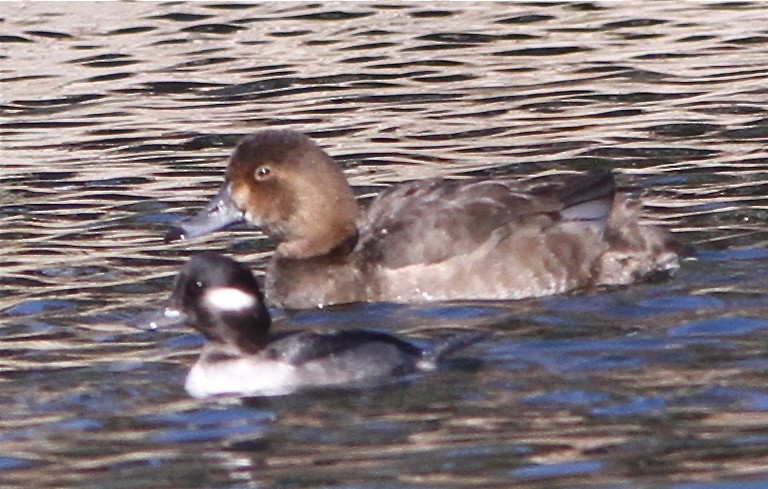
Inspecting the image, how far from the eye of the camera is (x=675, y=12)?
59.4ft

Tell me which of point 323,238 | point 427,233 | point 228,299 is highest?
point 228,299

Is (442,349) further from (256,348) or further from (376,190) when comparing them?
(376,190)

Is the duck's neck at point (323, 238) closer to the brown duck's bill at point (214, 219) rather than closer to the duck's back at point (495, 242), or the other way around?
the duck's back at point (495, 242)

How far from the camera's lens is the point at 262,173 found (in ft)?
35.4

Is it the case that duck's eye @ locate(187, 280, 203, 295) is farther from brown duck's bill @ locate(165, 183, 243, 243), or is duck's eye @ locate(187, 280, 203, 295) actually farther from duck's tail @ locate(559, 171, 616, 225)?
duck's tail @ locate(559, 171, 616, 225)

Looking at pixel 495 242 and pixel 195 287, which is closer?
pixel 195 287

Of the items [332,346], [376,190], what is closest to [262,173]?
[376,190]

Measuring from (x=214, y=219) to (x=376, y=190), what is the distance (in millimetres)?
2008

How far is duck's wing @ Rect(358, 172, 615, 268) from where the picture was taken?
1027 centimetres

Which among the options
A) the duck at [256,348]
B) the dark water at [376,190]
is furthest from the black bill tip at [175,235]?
the duck at [256,348]

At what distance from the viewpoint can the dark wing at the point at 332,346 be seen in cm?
853

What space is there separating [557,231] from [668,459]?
3.38 m

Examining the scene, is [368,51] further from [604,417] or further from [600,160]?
[604,417]

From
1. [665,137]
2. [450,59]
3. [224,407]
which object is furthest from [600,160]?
[224,407]
